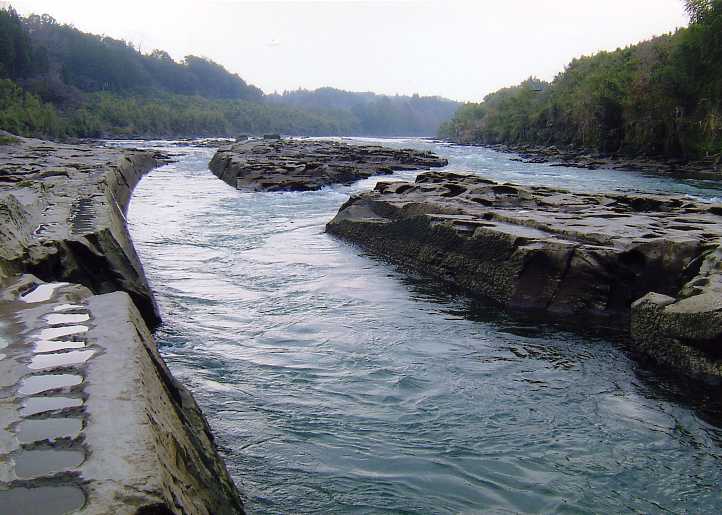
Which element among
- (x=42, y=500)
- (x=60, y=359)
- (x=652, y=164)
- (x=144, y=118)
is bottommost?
(x=42, y=500)

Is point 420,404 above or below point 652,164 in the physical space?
below

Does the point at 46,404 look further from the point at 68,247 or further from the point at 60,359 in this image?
the point at 68,247

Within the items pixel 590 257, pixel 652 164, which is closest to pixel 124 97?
pixel 652 164

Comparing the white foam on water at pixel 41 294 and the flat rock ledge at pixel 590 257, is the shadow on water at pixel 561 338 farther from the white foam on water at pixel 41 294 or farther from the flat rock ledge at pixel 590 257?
the white foam on water at pixel 41 294

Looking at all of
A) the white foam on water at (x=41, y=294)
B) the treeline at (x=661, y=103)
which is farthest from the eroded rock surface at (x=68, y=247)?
the treeline at (x=661, y=103)

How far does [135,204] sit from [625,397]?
12.9 meters

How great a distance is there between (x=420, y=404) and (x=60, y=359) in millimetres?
2329

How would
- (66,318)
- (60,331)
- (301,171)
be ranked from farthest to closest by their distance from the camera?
(301,171) < (66,318) < (60,331)

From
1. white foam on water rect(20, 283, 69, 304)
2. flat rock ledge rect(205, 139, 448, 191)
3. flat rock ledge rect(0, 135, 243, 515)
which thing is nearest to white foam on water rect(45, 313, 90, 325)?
flat rock ledge rect(0, 135, 243, 515)

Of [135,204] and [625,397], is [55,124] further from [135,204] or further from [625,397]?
[625,397]

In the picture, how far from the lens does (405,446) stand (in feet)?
11.8

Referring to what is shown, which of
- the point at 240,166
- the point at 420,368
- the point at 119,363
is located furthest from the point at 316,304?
the point at 240,166

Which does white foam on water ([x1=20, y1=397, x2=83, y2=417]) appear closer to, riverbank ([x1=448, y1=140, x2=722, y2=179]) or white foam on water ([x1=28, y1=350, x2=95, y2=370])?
white foam on water ([x1=28, y1=350, x2=95, y2=370])

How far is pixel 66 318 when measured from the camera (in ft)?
10.8
